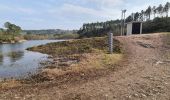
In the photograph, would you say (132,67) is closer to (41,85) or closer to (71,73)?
(71,73)

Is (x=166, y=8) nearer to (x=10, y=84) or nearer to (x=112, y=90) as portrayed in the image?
(x=10, y=84)

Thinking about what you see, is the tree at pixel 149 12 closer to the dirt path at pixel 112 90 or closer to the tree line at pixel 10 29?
the tree line at pixel 10 29

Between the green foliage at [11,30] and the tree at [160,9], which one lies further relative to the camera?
the green foliage at [11,30]

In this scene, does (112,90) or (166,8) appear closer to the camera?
(112,90)

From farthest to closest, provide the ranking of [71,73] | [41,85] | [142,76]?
[71,73] < [142,76] < [41,85]

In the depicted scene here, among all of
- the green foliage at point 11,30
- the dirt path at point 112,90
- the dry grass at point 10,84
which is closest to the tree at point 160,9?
the green foliage at point 11,30

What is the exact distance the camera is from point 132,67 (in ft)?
56.3

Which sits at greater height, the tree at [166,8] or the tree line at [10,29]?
the tree at [166,8]

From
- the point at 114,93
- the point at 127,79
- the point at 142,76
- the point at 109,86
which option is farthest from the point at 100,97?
the point at 142,76

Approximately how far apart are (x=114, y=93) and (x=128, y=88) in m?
1.07

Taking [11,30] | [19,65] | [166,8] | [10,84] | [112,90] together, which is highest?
[166,8]

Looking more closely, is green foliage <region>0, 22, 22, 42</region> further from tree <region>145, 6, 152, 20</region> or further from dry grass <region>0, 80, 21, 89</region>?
dry grass <region>0, 80, 21, 89</region>

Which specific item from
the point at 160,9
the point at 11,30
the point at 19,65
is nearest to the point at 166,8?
the point at 160,9

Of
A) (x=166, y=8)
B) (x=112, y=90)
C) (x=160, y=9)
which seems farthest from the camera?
(x=160, y=9)
